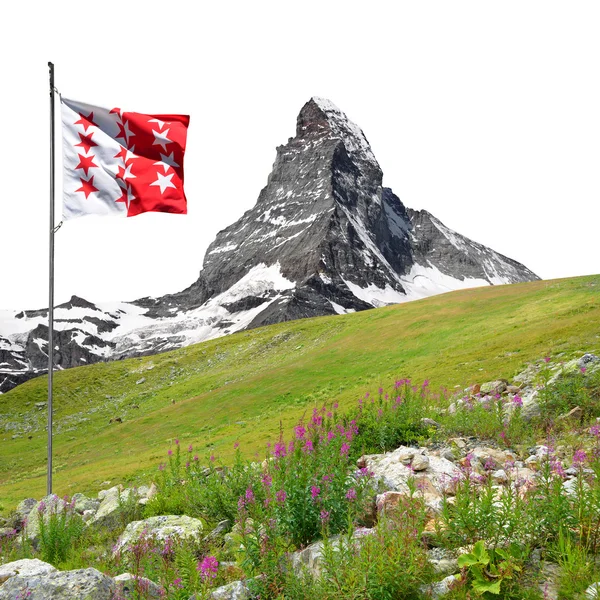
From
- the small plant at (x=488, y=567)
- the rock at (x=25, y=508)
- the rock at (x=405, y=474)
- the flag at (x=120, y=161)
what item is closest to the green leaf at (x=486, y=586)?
the small plant at (x=488, y=567)

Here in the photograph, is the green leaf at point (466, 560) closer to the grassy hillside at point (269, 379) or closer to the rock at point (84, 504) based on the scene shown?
the rock at point (84, 504)

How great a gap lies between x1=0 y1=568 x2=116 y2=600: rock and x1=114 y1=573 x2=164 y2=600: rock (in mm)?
171

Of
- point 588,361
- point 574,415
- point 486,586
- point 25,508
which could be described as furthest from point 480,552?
point 25,508

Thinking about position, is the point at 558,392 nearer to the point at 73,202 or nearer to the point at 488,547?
the point at 488,547

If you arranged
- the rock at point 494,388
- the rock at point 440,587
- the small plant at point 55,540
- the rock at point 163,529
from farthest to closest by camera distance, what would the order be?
the rock at point 494,388, the small plant at point 55,540, the rock at point 163,529, the rock at point 440,587

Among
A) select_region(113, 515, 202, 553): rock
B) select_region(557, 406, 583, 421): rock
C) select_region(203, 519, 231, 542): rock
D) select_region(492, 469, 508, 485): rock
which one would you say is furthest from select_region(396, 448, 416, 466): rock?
select_region(557, 406, 583, 421): rock

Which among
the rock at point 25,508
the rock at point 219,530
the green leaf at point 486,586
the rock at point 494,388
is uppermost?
the rock at point 494,388

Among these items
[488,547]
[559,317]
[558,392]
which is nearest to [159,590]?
[488,547]

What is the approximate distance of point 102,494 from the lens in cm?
1409

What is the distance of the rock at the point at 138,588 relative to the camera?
5201mm

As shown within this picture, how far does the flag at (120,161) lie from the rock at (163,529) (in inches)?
334

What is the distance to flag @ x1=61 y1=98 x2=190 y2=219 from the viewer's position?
41.8 feet

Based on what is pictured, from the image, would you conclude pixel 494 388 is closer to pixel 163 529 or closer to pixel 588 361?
pixel 588 361

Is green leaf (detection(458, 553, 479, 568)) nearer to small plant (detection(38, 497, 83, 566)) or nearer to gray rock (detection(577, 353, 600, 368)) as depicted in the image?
small plant (detection(38, 497, 83, 566))
